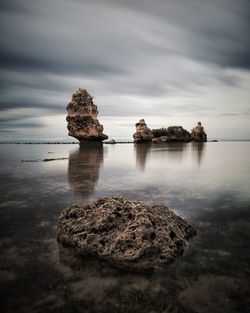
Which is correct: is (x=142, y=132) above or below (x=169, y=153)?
above

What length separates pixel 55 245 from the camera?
5.96m

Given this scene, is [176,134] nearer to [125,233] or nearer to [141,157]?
[141,157]

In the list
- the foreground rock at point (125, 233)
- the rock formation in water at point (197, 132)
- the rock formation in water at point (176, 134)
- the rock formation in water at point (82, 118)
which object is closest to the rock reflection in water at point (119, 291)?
the foreground rock at point (125, 233)

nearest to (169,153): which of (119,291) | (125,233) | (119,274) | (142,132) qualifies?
(125,233)

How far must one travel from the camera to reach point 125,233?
5.58 m

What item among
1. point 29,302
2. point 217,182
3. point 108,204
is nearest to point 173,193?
point 217,182

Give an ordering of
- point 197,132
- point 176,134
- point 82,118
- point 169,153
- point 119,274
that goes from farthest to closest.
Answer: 1. point 197,132
2. point 176,134
3. point 82,118
4. point 169,153
5. point 119,274

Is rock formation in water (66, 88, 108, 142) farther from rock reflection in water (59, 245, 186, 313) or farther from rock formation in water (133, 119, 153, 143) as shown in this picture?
rock reflection in water (59, 245, 186, 313)

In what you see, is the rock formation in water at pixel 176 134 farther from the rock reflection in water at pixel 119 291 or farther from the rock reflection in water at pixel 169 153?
the rock reflection in water at pixel 119 291

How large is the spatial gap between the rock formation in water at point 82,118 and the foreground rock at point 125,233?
2693 inches

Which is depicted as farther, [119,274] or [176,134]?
[176,134]

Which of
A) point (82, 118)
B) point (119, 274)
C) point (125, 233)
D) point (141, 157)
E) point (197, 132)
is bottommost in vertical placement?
point (119, 274)

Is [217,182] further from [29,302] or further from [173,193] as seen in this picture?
[29,302]

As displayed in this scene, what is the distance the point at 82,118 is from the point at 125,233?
70066 mm
